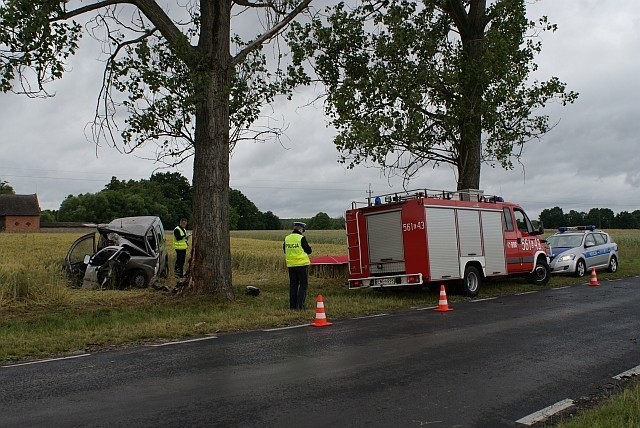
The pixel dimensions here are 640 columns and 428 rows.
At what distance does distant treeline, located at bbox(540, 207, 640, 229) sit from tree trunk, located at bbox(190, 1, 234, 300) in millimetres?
71296

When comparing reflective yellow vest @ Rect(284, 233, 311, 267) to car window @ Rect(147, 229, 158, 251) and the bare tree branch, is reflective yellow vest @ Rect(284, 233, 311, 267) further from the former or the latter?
car window @ Rect(147, 229, 158, 251)

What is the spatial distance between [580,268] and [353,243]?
10.6 meters

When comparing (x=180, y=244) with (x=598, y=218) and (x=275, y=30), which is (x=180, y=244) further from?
(x=598, y=218)

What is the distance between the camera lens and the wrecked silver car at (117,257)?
1742cm

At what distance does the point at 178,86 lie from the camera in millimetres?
15102

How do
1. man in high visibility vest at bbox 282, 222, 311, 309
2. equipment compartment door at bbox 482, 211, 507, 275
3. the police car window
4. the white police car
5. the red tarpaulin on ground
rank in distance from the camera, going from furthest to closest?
the white police car
the red tarpaulin on ground
the police car window
equipment compartment door at bbox 482, 211, 507, 275
man in high visibility vest at bbox 282, 222, 311, 309

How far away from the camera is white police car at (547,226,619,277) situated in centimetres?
2294

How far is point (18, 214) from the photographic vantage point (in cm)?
7975

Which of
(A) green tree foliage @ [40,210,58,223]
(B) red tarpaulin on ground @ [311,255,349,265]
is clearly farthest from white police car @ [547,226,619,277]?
(A) green tree foliage @ [40,210,58,223]

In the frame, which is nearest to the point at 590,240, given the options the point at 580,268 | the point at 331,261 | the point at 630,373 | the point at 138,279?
the point at 580,268

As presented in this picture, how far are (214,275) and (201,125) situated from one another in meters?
3.55

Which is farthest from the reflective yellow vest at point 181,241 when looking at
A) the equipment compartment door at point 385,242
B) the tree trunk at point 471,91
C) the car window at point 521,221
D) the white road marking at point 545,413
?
the white road marking at point 545,413

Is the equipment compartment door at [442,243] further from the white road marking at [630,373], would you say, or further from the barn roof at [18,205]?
the barn roof at [18,205]

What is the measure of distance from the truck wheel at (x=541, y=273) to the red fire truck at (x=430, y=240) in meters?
1.68
